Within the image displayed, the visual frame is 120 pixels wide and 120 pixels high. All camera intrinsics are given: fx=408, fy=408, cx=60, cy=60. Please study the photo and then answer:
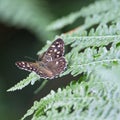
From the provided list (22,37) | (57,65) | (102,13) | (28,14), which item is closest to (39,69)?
(57,65)

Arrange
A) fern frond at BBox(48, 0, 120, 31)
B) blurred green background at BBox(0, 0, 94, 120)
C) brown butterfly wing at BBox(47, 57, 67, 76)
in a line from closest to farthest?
brown butterfly wing at BBox(47, 57, 67, 76)
fern frond at BBox(48, 0, 120, 31)
blurred green background at BBox(0, 0, 94, 120)

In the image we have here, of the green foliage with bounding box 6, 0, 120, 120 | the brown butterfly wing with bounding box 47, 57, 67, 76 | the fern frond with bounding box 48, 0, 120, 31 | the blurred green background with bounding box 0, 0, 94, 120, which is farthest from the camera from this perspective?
the blurred green background with bounding box 0, 0, 94, 120

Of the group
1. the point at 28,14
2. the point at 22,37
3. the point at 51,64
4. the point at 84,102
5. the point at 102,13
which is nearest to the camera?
the point at 84,102

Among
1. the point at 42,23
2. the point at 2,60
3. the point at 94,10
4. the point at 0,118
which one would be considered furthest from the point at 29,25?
the point at 94,10

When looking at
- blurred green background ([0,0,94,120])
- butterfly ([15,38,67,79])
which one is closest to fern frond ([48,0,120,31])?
butterfly ([15,38,67,79])

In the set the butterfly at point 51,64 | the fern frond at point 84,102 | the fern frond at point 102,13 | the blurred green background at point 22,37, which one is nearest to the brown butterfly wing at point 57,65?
the butterfly at point 51,64

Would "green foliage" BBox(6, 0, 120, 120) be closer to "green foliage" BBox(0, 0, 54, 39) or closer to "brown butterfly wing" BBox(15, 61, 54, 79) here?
"brown butterfly wing" BBox(15, 61, 54, 79)

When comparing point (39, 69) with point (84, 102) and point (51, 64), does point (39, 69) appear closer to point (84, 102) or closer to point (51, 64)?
point (51, 64)

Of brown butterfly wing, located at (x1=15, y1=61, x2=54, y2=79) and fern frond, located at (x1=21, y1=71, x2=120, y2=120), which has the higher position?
brown butterfly wing, located at (x1=15, y1=61, x2=54, y2=79)
